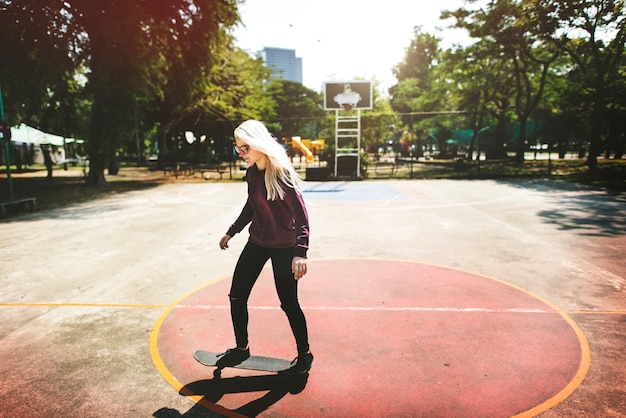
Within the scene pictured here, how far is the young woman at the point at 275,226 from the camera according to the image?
3080 mm

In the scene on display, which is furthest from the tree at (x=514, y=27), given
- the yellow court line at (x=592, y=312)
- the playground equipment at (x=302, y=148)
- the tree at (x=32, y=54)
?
the tree at (x=32, y=54)

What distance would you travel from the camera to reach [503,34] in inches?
1061

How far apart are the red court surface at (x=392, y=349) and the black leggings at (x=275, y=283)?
1.66 feet

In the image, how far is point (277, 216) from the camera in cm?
320

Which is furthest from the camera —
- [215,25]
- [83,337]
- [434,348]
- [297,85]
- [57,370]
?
[297,85]

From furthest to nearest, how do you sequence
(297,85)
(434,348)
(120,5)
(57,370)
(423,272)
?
(297,85), (120,5), (423,272), (434,348), (57,370)

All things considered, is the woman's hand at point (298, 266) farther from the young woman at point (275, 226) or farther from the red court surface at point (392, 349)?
the red court surface at point (392, 349)

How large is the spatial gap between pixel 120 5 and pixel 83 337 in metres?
18.5

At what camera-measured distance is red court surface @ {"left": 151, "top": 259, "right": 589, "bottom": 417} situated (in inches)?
123

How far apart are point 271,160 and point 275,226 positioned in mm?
558

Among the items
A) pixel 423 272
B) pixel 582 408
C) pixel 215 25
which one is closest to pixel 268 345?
pixel 582 408

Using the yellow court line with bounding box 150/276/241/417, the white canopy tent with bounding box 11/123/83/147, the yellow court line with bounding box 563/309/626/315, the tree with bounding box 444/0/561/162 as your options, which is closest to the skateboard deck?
the yellow court line with bounding box 150/276/241/417

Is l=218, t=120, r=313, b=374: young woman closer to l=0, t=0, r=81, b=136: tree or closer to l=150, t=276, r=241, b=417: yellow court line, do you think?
l=150, t=276, r=241, b=417: yellow court line

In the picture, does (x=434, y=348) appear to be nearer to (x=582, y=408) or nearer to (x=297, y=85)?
(x=582, y=408)
